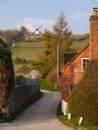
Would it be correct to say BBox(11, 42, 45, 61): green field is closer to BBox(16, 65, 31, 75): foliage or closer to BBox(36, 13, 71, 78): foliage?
BBox(16, 65, 31, 75): foliage

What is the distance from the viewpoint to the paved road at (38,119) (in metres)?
34.6

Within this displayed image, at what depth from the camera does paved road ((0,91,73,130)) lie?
3459cm

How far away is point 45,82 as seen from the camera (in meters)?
85.0

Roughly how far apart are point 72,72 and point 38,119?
21.7 feet

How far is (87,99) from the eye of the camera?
35219 mm

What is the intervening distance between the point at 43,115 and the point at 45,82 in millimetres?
41684

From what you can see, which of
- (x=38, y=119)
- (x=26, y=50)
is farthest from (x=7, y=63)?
(x=26, y=50)

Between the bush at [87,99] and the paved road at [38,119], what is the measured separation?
5.51 ft

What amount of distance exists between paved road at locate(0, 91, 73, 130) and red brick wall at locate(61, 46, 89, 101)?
3.05 metres

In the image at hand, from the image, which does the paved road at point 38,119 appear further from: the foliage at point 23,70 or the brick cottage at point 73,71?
the foliage at point 23,70

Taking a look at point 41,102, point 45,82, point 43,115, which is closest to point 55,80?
point 45,82

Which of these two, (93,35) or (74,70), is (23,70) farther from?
(93,35)

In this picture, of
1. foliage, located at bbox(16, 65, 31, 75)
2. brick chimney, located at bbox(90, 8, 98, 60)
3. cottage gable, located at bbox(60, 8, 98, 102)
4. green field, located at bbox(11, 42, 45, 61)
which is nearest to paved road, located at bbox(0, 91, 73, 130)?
cottage gable, located at bbox(60, 8, 98, 102)

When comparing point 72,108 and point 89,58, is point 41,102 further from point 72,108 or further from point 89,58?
point 72,108
